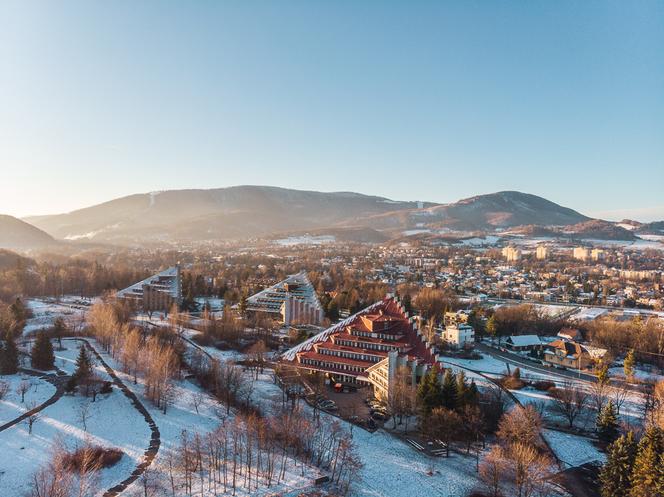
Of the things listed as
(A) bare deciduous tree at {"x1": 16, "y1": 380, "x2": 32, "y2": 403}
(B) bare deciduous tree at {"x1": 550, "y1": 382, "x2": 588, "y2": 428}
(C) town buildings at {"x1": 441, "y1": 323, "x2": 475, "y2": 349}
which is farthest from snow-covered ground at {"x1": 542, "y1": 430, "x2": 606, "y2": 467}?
(A) bare deciduous tree at {"x1": 16, "y1": 380, "x2": 32, "y2": 403}

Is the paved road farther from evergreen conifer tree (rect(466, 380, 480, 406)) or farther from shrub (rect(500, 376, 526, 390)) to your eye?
evergreen conifer tree (rect(466, 380, 480, 406))

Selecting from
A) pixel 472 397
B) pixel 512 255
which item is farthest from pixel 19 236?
pixel 472 397

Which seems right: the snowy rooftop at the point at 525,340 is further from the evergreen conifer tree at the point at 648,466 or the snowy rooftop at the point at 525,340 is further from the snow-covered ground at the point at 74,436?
the snow-covered ground at the point at 74,436

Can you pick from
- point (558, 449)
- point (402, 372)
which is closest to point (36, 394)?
point (402, 372)

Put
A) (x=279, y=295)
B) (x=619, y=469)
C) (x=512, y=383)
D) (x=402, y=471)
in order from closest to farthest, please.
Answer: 1. (x=619, y=469)
2. (x=402, y=471)
3. (x=512, y=383)
4. (x=279, y=295)

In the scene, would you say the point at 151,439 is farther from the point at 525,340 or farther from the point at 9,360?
the point at 525,340

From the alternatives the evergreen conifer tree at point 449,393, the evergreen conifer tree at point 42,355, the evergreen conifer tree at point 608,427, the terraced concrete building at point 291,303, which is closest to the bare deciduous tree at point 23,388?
the evergreen conifer tree at point 42,355
